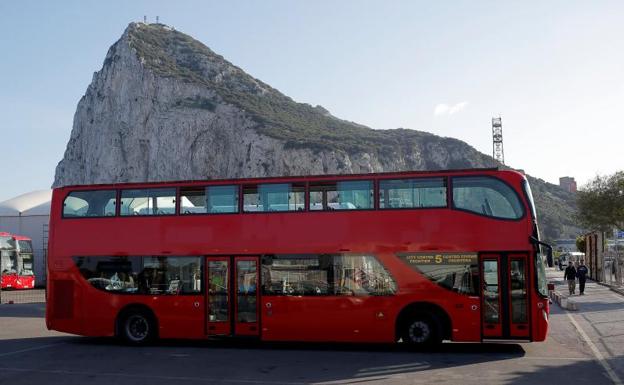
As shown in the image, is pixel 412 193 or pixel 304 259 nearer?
pixel 412 193

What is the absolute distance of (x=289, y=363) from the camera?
41.2ft

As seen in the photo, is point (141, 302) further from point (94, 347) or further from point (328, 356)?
point (328, 356)

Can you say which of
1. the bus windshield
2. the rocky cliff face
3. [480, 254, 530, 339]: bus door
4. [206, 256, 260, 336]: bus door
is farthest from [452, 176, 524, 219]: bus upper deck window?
the rocky cliff face

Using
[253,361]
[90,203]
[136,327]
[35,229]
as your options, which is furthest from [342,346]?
[35,229]

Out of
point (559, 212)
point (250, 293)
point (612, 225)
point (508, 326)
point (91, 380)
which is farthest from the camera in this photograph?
point (559, 212)

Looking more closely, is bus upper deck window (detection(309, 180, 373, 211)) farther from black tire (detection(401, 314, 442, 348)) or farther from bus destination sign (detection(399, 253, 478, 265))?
black tire (detection(401, 314, 442, 348))

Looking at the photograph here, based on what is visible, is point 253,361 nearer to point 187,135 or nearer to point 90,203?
point 90,203

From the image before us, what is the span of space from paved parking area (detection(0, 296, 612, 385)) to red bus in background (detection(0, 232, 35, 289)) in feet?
81.3

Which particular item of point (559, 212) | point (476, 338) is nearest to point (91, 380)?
point (476, 338)

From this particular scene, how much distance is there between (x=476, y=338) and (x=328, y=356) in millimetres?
3196

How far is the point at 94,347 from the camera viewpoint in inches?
602

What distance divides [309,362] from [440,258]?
11.9 feet

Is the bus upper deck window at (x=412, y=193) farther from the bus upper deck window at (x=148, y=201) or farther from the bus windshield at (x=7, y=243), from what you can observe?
the bus windshield at (x=7, y=243)

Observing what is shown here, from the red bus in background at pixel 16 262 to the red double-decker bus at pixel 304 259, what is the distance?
25.9 metres
